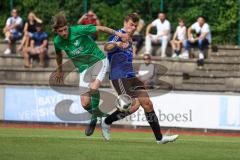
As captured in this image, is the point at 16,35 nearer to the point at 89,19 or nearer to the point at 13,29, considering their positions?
the point at 13,29

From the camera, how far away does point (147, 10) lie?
94.7ft

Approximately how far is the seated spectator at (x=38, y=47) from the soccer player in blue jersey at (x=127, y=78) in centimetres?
1204

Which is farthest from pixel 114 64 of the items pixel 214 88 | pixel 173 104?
pixel 214 88

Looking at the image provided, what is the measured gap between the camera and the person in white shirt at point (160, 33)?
26.5m

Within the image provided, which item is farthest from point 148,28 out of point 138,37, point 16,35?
point 16,35

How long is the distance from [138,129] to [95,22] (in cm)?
551

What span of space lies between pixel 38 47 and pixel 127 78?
12762 millimetres

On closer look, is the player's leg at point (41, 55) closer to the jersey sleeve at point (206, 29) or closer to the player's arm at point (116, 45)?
the jersey sleeve at point (206, 29)

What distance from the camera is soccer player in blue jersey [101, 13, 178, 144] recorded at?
1427cm

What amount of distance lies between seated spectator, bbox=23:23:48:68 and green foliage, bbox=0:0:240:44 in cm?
243

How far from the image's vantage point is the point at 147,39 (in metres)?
26.8

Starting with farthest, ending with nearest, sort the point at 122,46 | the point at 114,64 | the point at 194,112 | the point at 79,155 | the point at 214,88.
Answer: the point at 214,88 < the point at 194,112 < the point at 114,64 < the point at 122,46 < the point at 79,155

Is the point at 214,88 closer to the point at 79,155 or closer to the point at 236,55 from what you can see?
the point at 236,55

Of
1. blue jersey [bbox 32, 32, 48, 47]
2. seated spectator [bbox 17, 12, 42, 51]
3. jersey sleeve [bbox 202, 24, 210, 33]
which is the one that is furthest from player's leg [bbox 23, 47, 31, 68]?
jersey sleeve [bbox 202, 24, 210, 33]
